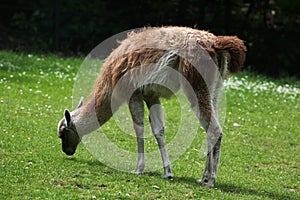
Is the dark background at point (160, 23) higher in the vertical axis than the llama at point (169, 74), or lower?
higher

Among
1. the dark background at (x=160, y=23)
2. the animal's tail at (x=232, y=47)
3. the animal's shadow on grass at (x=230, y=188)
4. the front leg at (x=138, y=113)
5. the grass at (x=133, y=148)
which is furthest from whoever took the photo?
the dark background at (x=160, y=23)

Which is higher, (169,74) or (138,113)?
(169,74)

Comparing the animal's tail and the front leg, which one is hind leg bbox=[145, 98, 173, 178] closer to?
the front leg

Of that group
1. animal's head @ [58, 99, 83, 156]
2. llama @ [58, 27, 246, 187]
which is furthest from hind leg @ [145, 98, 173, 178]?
animal's head @ [58, 99, 83, 156]

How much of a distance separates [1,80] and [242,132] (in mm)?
5356

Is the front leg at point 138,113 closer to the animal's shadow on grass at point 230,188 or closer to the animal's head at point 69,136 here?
the animal's shadow on grass at point 230,188

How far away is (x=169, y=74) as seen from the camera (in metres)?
7.12

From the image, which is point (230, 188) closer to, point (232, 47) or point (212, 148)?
point (212, 148)

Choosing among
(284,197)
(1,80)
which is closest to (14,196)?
(284,197)

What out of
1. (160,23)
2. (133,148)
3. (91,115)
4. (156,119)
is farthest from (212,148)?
(160,23)

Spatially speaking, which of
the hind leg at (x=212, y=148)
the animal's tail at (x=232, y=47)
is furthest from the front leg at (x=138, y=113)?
the animal's tail at (x=232, y=47)

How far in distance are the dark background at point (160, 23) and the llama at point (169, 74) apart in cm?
1099

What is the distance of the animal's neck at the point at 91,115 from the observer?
772 cm

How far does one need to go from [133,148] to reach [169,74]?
2.06 m
